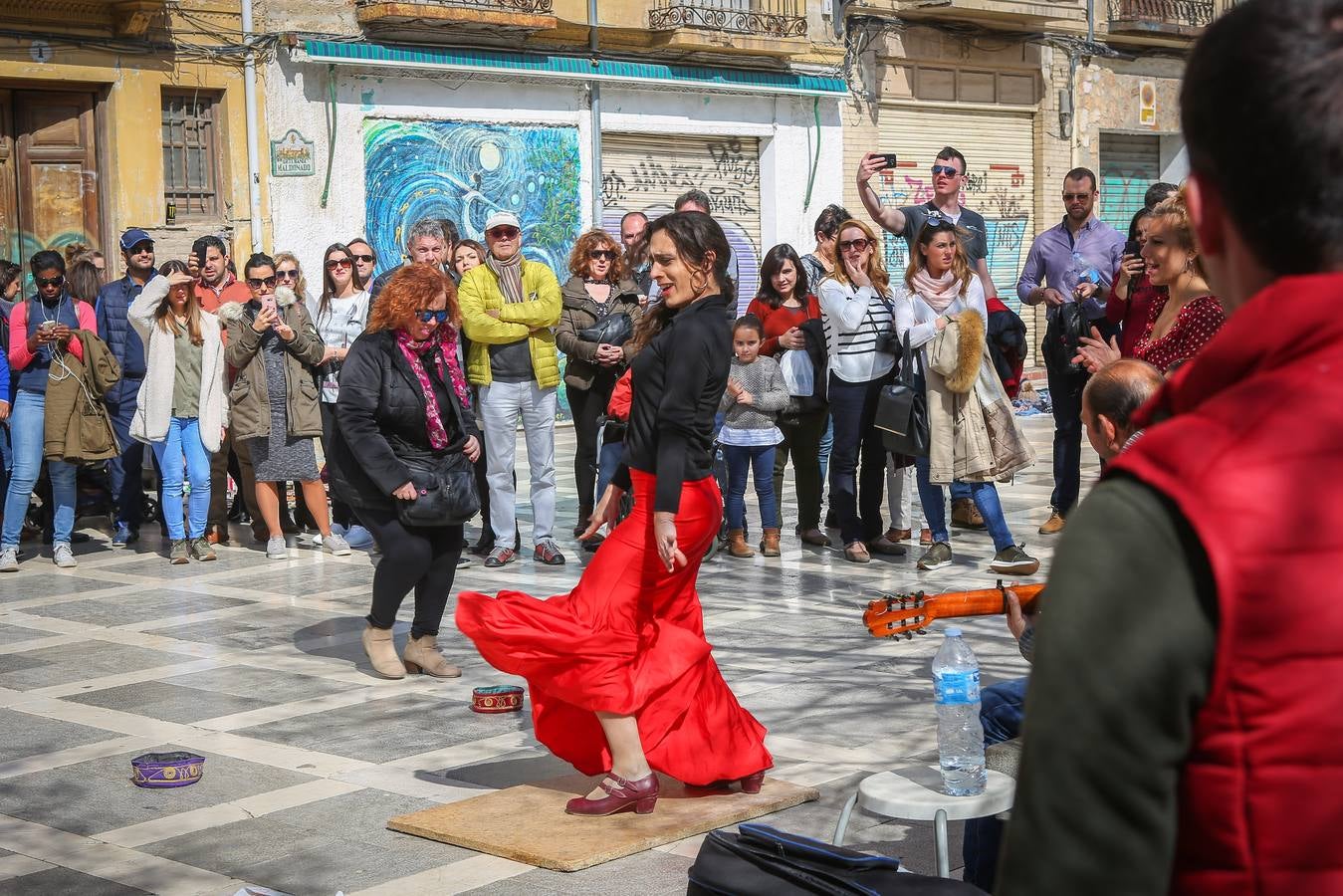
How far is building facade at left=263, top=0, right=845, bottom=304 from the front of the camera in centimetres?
2023

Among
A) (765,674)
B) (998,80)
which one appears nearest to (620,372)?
(765,674)

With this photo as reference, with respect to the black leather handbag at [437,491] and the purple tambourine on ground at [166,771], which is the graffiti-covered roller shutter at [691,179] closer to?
the black leather handbag at [437,491]

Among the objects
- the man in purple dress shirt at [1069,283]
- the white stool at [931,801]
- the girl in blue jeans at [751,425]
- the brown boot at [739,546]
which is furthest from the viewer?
the man in purple dress shirt at [1069,283]

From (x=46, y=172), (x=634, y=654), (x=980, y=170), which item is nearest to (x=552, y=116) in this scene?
(x=46, y=172)

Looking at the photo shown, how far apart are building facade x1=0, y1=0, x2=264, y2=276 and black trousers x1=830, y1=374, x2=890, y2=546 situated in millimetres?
9428

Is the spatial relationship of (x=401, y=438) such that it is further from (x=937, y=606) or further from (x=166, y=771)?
(x=937, y=606)


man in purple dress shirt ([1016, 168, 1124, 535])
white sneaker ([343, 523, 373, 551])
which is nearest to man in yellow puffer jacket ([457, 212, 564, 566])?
white sneaker ([343, 523, 373, 551])

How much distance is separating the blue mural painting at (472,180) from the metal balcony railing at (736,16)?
2079mm

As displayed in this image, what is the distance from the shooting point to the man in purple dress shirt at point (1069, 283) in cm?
1141

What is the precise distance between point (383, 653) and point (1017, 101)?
21.5 metres

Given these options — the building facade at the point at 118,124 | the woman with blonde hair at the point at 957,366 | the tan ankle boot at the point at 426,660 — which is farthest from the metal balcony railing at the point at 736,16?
the tan ankle boot at the point at 426,660

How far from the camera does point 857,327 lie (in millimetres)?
10836

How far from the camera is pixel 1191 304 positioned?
597cm

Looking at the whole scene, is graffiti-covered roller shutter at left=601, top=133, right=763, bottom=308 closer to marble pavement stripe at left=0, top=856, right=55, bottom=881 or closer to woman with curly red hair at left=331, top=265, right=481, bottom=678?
woman with curly red hair at left=331, top=265, right=481, bottom=678
